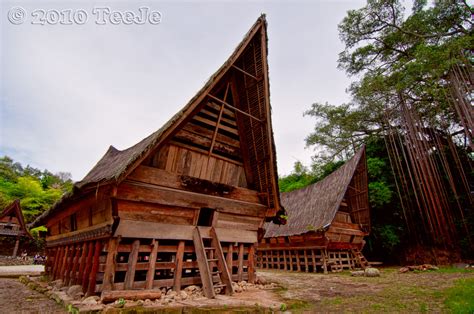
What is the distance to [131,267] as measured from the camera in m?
5.85

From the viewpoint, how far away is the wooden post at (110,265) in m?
5.44

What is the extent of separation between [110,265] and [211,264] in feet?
8.22

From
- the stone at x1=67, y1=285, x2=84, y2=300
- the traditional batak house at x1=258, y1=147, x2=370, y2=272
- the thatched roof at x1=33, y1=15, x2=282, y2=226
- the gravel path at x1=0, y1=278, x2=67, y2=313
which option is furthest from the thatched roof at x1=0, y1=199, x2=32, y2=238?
the stone at x1=67, y1=285, x2=84, y2=300

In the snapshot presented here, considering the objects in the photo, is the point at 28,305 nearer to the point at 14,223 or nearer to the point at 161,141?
the point at 161,141

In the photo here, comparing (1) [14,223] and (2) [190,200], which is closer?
(2) [190,200]

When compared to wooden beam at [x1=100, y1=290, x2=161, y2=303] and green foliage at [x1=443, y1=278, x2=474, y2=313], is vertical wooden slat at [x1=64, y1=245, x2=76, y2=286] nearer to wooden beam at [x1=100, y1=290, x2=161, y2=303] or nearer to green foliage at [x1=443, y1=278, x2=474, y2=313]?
wooden beam at [x1=100, y1=290, x2=161, y2=303]

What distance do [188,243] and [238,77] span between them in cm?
538

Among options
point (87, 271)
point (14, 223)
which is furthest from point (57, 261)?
point (14, 223)

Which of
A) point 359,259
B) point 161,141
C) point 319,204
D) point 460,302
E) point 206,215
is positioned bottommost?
point 460,302

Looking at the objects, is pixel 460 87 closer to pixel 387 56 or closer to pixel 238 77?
pixel 387 56

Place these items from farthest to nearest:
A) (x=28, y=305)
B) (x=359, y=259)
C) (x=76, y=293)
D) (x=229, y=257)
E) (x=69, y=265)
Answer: (x=359, y=259) → (x=69, y=265) → (x=229, y=257) → (x=76, y=293) → (x=28, y=305)

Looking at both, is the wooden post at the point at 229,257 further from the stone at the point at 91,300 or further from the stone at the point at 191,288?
the stone at the point at 91,300

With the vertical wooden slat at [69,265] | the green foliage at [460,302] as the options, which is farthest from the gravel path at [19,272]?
the green foliage at [460,302]

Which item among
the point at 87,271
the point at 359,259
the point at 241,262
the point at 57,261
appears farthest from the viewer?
the point at 359,259
